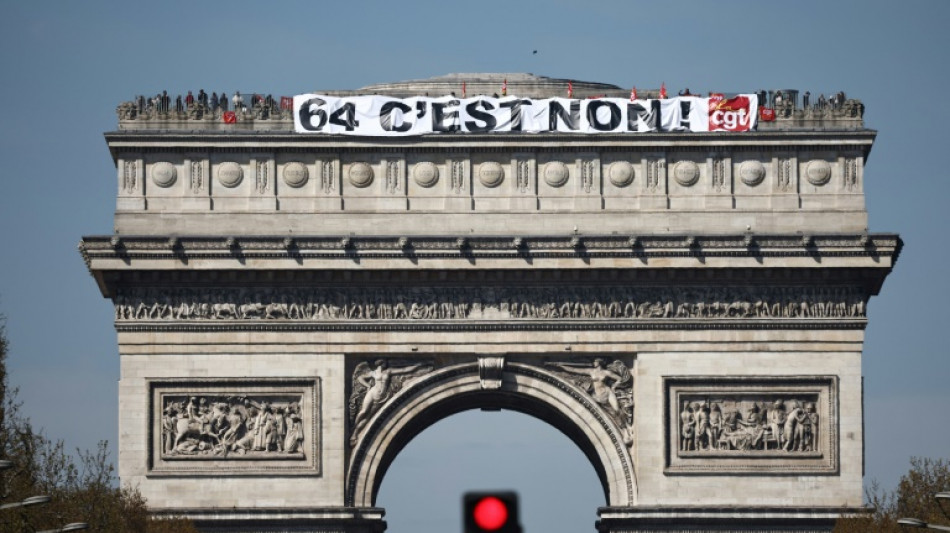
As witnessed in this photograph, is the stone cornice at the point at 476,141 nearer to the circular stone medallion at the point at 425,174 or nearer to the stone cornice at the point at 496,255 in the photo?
the circular stone medallion at the point at 425,174

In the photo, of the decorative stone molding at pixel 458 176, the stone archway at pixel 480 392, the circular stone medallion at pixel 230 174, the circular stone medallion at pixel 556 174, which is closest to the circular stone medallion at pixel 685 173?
the circular stone medallion at pixel 556 174

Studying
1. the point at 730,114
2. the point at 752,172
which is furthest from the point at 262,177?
the point at 752,172

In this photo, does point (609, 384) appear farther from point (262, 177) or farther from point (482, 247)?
point (262, 177)

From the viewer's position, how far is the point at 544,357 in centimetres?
5841

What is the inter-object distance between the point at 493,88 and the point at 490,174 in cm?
421

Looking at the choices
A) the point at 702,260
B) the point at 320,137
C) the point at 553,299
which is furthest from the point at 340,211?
the point at 702,260

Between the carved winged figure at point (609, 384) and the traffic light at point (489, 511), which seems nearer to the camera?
the traffic light at point (489, 511)

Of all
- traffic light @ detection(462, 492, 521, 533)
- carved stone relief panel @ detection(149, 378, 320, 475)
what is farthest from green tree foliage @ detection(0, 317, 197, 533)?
traffic light @ detection(462, 492, 521, 533)

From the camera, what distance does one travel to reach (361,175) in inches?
2324

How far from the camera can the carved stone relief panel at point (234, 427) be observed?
190 ft

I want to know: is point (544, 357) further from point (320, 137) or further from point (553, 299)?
point (320, 137)

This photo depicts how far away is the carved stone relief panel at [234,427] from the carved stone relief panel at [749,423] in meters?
11.1

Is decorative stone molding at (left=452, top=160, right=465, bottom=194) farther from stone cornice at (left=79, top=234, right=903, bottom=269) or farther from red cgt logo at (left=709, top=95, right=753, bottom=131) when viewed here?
red cgt logo at (left=709, top=95, right=753, bottom=131)

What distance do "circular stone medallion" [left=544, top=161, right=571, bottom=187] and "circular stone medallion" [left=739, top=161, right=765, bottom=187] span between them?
5357 mm
